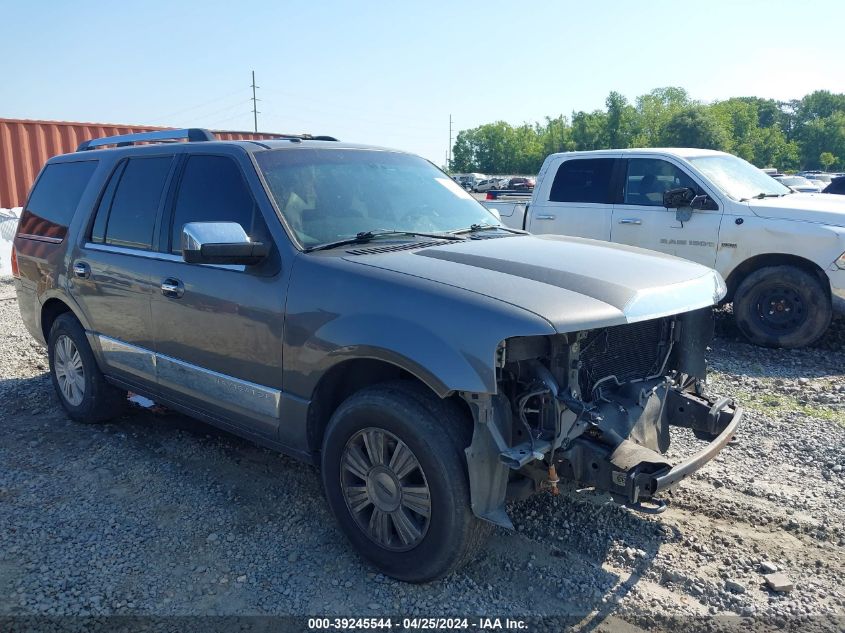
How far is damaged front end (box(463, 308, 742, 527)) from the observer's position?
2.74 meters

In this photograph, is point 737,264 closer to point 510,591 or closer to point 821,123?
point 510,591

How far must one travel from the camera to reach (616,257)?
3.53 metres

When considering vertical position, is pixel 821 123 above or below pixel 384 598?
above

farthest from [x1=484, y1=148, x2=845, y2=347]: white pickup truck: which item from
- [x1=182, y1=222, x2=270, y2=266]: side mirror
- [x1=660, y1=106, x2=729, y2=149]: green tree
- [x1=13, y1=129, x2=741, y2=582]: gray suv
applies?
[x1=660, y1=106, x2=729, y2=149]: green tree

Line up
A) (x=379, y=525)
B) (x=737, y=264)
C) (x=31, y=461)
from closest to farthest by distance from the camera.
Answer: (x=379, y=525) < (x=31, y=461) < (x=737, y=264)

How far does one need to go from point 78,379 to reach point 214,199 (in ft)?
7.20

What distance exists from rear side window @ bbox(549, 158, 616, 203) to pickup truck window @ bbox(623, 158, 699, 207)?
262 millimetres

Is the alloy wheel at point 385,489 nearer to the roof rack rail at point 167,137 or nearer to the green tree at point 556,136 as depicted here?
the roof rack rail at point 167,137

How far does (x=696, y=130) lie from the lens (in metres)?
69.0

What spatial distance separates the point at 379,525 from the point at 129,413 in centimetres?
313

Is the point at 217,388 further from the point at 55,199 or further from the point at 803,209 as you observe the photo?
the point at 803,209

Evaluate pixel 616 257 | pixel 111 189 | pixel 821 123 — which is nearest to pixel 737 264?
pixel 616 257

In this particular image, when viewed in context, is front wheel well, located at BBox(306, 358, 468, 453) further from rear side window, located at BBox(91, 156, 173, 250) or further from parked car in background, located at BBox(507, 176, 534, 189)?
parked car in background, located at BBox(507, 176, 534, 189)

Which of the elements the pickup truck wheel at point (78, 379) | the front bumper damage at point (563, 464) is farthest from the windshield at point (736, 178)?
the pickup truck wheel at point (78, 379)
